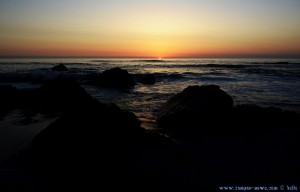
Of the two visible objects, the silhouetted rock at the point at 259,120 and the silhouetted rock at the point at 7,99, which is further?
the silhouetted rock at the point at 7,99

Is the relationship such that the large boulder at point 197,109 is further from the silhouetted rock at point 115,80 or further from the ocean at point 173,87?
the silhouetted rock at point 115,80

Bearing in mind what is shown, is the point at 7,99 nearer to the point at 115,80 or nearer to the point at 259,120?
the point at 259,120

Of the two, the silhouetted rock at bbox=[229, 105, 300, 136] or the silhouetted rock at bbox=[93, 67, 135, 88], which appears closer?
the silhouetted rock at bbox=[229, 105, 300, 136]

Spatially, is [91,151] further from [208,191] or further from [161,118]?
[161,118]

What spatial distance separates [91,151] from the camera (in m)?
3.50

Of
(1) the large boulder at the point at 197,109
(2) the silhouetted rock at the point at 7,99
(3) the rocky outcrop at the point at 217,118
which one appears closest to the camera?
(3) the rocky outcrop at the point at 217,118

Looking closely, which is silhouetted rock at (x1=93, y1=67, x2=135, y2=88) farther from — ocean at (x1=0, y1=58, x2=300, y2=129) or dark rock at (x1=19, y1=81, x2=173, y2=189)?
dark rock at (x1=19, y1=81, x2=173, y2=189)

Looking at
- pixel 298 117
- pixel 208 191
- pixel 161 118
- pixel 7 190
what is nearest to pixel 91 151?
pixel 7 190

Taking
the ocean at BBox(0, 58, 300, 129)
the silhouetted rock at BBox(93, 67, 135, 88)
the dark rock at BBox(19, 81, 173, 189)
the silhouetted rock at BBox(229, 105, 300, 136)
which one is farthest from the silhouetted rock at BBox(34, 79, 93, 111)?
the silhouetted rock at BBox(93, 67, 135, 88)

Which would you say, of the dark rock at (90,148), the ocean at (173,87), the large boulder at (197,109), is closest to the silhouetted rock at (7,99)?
the ocean at (173,87)

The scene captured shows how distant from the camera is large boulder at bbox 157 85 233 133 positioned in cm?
582

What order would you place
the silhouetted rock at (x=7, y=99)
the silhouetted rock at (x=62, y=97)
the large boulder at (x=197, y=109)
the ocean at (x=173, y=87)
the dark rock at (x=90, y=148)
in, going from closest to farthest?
the dark rock at (x=90, y=148), the large boulder at (x=197, y=109), the silhouetted rock at (x=7, y=99), the silhouetted rock at (x=62, y=97), the ocean at (x=173, y=87)

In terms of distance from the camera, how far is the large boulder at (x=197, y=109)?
5.82m

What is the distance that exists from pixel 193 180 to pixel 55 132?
2344 mm
